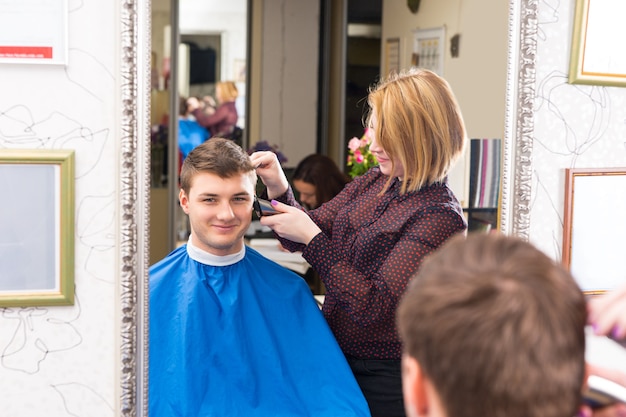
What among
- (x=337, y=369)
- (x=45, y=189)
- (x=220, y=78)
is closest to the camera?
(x=45, y=189)

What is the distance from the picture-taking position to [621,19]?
201cm

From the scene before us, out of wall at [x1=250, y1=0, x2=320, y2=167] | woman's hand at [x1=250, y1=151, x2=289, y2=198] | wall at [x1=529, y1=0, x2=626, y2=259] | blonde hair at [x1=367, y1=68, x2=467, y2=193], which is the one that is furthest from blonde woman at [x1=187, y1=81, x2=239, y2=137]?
wall at [x1=529, y1=0, x2=626, y2=259]

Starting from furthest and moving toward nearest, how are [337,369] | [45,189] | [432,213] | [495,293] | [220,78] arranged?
1. [220,78]
2. [337,369]
3. [432,213]
4. [45,189]
5. [495,293]

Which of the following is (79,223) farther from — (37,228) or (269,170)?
(269,170)

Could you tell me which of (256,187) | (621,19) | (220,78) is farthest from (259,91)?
(621,19)

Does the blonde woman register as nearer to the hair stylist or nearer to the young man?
the young man

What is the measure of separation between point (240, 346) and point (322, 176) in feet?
5.89

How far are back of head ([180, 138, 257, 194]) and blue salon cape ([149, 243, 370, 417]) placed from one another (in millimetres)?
232

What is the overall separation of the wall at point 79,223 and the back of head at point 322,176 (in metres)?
2.09

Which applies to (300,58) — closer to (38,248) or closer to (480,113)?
(480,113)

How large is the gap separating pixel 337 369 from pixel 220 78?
9.34 ft

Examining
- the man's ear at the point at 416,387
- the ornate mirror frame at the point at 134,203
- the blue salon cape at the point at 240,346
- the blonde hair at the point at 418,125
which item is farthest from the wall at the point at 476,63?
the man's ear at the point at 416,387

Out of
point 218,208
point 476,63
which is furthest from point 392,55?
point 218,208

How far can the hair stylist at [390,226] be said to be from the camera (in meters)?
1.92
